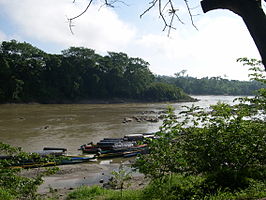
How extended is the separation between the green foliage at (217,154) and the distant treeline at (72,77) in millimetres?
47025

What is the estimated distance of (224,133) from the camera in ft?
16.9

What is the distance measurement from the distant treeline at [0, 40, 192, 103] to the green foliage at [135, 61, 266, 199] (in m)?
47.0

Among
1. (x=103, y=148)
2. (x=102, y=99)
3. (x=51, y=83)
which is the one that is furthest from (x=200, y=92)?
(x=103, y=148)

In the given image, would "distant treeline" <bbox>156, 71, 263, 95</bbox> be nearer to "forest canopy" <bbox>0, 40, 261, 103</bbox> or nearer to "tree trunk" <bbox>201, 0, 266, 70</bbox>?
"forest canopy" <bbox>0, 40, 261, 103</bbox>

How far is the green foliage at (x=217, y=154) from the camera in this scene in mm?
4938

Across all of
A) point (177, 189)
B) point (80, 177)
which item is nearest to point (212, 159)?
point (177, 189)

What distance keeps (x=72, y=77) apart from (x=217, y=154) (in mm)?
57676

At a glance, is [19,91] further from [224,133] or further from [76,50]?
[224,133]

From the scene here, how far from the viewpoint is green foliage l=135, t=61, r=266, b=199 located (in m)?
4.94

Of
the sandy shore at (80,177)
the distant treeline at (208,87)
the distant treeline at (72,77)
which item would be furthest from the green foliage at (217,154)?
the distant treeline at (208,87)

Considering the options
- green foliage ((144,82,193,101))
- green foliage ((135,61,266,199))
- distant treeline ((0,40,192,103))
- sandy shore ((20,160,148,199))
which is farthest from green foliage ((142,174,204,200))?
green foliage ((144,82,193,101))

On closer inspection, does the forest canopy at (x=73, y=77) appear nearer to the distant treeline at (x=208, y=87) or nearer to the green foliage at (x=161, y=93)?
the green foliage at (x=161, y=93)

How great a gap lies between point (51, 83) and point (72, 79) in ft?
15.7

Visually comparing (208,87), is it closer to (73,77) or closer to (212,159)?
(73,77)
